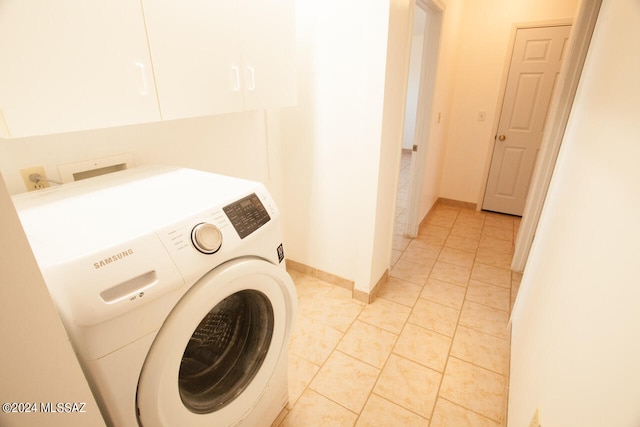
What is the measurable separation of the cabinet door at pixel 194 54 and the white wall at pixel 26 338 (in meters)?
0.73

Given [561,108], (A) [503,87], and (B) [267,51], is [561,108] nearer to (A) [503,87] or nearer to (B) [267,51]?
(A) [503,87]

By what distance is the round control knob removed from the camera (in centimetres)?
74

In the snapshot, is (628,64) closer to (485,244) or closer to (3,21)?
(3,21)

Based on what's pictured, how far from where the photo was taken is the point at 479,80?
324 centimetres

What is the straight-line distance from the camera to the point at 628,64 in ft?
2.74

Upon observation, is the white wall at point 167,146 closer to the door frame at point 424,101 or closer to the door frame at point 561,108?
the door frame at point 424,101

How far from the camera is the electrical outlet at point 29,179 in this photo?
96 centimetres

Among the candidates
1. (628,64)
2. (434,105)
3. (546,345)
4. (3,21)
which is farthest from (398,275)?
(3,21)

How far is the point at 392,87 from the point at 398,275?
Result: 143 centimetres

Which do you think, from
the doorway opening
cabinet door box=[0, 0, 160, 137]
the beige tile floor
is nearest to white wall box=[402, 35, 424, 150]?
the doorway opening

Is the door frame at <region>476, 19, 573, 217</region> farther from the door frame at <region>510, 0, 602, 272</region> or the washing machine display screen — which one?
the washing machine display screen

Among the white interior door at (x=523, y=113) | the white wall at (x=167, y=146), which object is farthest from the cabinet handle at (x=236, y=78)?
the white interior door at (x=523, y=113)

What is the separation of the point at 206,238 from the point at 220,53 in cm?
82

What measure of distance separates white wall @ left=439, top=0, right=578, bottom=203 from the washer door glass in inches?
130
